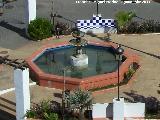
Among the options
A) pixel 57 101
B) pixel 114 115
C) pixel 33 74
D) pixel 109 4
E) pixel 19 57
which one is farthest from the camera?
pixel 109 4

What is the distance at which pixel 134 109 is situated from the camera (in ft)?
69.2

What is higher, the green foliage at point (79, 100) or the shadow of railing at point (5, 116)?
the green foliage at point (79, 100)

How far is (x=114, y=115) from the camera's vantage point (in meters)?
20.9

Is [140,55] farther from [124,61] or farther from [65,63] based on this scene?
[65,63]

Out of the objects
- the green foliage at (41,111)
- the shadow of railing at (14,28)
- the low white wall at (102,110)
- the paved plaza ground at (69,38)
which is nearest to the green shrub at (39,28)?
the paved plaza ground at (69,38)

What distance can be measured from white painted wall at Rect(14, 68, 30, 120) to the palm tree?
1.49 meters

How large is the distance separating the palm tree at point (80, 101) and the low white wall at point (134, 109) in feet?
4.18

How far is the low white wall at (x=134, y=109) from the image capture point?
20969 mm

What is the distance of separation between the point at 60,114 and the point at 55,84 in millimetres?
2288

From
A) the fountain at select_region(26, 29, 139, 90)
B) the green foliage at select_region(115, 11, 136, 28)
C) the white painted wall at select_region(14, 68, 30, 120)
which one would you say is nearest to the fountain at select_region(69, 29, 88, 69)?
the fountain at select_region(26, 29, 139, 90)

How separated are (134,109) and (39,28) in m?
8.32

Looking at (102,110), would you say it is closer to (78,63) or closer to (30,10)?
(78,63)

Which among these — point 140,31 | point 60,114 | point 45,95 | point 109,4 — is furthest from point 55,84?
point 109,4

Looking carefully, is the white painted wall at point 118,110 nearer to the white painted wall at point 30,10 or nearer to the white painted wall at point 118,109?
the white painted wall at point 118,109
